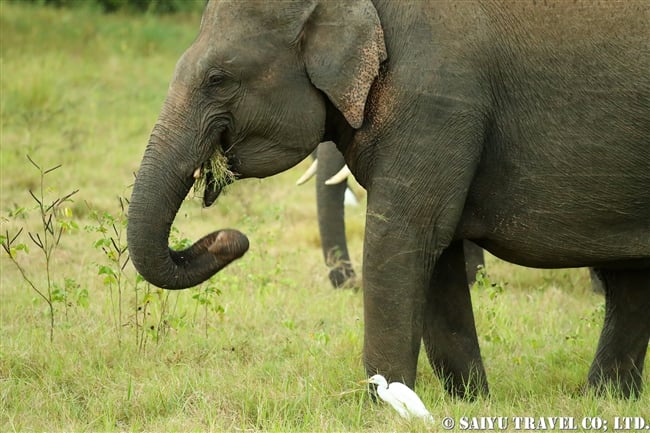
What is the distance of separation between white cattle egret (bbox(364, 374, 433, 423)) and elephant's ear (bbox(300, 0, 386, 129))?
3.31ft

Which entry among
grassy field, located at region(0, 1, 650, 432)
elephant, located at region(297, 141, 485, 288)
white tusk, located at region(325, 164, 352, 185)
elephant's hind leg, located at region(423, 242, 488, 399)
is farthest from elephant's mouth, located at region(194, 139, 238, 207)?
elephant, located at region(297, 141, 485, 288)

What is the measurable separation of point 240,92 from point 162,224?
590mm

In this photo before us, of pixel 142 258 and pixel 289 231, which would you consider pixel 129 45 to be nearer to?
pixel 289 231

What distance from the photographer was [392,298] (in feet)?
16.1

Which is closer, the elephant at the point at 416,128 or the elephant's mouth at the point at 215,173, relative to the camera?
the elephant at the point at 416,128

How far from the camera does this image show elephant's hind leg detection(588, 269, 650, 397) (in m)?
5.63

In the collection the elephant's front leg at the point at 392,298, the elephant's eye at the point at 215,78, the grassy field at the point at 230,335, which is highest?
the elephant's eye at the point at 215,78

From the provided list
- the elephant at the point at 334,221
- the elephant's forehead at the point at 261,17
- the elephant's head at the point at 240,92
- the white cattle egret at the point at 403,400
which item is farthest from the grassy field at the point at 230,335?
the elephant's forehead at the point at 261,17

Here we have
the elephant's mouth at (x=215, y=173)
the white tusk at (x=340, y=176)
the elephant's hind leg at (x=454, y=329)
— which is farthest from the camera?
the white tusk at (x=340, y=176)

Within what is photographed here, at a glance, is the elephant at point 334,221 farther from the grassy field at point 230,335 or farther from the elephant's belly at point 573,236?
the elephant's belly at point 573,236

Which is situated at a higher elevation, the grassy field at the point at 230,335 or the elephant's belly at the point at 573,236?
the elephant's belly at the point at 573,236

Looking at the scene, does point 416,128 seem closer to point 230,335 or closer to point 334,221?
point 230,335

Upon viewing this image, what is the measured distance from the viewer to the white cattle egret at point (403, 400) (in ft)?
15.3

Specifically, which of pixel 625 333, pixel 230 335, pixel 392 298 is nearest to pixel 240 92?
pixel 392 298
